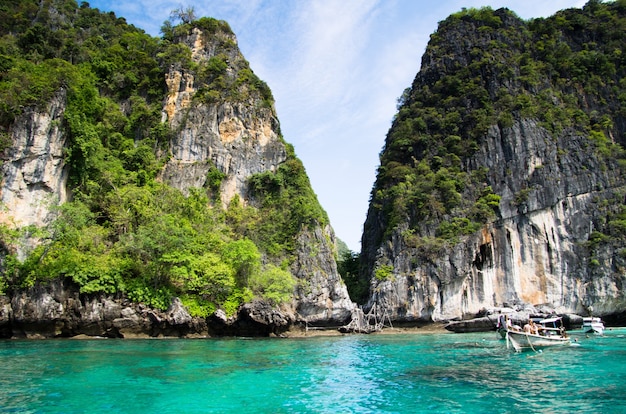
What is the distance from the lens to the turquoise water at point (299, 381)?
32.1 ft

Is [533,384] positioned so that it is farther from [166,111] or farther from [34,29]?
[34,29]

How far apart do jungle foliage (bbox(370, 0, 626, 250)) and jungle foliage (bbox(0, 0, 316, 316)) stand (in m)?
14.1

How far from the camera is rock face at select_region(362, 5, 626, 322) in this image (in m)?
43.6

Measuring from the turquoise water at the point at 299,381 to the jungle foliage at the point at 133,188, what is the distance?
883 cm

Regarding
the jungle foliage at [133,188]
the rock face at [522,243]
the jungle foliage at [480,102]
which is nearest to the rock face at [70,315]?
the jungle foliage at [133,188]

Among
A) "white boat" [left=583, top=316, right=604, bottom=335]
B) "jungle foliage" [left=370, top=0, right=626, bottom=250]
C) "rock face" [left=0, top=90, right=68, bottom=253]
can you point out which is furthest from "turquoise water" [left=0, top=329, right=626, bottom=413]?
"jungle foliage" [left=370, top=0, right=626, bottom=250]

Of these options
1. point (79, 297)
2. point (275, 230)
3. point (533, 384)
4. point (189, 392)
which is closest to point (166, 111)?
point (275, 230)

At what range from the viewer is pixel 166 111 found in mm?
45531

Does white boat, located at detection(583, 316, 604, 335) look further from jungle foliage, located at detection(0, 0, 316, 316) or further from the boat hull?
jungle foliage, located at detection(0, 0, 316, 316)

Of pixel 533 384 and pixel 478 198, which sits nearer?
pixel 533 384

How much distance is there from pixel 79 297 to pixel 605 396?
2556cm

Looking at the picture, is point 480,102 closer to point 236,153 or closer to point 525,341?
point 236,153

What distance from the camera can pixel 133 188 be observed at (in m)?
35.1

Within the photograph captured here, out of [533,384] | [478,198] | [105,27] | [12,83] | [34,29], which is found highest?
[105,27]
